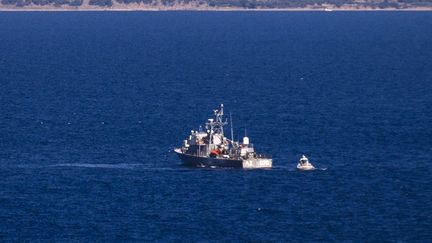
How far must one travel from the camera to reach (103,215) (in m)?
104

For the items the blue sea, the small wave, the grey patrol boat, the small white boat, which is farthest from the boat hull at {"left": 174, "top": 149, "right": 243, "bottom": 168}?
the small white boat

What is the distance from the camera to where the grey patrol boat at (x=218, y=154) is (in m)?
121

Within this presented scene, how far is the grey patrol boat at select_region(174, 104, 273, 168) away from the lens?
4779 inches

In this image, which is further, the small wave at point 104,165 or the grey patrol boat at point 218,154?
the small wave at point 104,165

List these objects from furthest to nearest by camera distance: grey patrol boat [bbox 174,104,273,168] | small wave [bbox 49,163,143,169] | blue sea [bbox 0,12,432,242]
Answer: small wave [bbox 49,163,143,169]
grey patrol boat [bbox 174,104,273,168]
blue sea [bbox 0,12,432,242]

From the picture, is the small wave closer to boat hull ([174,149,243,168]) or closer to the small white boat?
boat hull ([174,149,243,168])

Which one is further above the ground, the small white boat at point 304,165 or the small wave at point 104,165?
the small white boat at point 304,165

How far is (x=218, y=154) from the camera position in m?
122

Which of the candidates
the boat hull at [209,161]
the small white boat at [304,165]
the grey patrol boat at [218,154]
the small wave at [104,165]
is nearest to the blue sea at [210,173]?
the small wave at [104,165]

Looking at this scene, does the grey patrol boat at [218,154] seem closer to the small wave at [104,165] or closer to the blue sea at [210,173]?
the blue sea at [210,173]

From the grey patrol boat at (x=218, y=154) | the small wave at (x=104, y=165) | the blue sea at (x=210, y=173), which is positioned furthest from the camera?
the small wave at (x=104, y=165)

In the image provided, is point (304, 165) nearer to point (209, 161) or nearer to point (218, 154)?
point (218, 154)

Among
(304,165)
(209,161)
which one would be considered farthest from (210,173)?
(304,165)

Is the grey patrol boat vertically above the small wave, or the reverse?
the grey patrol boat
